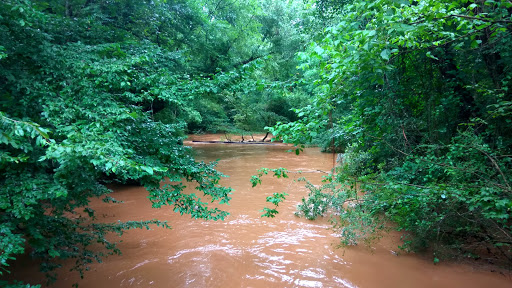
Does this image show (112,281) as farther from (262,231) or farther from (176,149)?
(262,231)

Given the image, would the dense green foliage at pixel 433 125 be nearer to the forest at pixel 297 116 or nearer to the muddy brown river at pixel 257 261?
the forest at pixel 297 116

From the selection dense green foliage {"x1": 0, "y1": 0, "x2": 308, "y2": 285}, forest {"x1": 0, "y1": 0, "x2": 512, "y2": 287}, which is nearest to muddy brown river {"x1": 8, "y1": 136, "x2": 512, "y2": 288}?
forest {"x1": 0, "y1": 0, "x2": 512, "y2": 287}

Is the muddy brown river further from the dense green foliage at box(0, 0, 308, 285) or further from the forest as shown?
the dense green foliage at box(0, 0, 308, 285)

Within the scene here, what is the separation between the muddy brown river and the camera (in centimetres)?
418

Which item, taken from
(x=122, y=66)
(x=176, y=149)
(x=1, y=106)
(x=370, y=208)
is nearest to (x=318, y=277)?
(x=370, y=208)

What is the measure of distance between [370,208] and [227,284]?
106 inches

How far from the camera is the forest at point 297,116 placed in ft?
8.07

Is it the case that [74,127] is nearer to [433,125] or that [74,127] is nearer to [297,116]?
[297,116]

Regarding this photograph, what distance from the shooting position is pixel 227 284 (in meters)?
4.22

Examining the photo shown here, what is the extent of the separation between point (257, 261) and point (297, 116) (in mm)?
2711

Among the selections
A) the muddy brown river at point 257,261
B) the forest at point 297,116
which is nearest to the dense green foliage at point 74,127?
the forest at point 297,116

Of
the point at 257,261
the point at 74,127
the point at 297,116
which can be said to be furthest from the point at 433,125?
the point at 74,127

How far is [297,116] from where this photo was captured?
4316 millimetres

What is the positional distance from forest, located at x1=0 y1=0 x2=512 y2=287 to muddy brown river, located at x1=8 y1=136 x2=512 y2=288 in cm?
38
